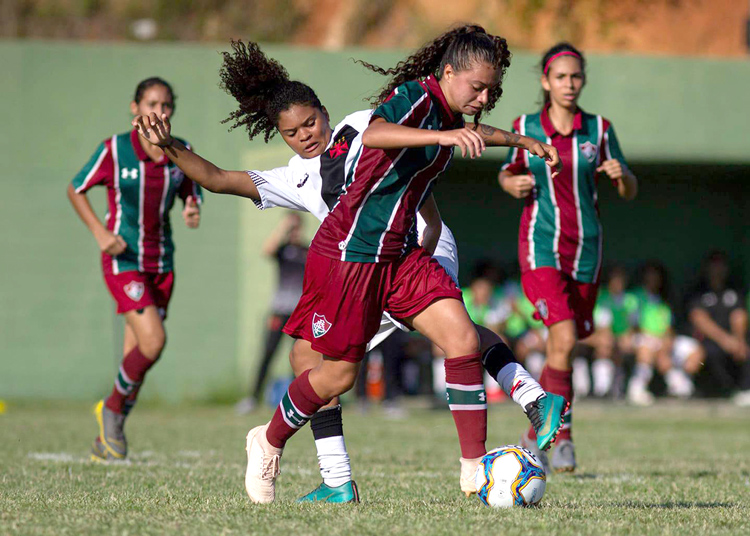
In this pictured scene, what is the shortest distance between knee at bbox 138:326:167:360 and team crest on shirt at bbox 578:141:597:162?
280 centimetres

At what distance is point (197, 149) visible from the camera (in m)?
12.8

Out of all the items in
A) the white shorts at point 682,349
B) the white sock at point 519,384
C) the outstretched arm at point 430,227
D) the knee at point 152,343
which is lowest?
the white shorts at point 682,349

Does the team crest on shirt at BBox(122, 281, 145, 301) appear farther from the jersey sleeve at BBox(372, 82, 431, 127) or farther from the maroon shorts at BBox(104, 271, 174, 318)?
the jersey sleeve at BBox(372, 82, 431, 127)

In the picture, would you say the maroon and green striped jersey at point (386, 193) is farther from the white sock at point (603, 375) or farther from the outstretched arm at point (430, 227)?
the white sock at point (603, 375)

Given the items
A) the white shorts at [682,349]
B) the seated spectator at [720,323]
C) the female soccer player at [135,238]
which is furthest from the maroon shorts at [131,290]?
the white shorts at [682,349]

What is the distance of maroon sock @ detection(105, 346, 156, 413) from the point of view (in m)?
6.50

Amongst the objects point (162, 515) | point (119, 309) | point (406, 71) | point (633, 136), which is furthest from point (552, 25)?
point (162, 515)

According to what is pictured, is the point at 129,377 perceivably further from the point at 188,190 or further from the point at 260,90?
the point at 260,90

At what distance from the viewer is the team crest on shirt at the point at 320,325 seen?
4.28 m

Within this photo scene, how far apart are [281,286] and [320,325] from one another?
752 cm

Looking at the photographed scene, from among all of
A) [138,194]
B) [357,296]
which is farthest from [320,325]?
[138,194]

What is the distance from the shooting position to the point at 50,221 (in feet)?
41.6

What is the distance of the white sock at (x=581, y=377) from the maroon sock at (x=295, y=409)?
30.9ft

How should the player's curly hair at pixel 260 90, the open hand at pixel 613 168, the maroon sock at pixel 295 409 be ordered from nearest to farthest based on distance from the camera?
the maroon sock at pixel 295 409 < the player's curly hair at pixel 260 90 < the open hand at pixel 613 168
